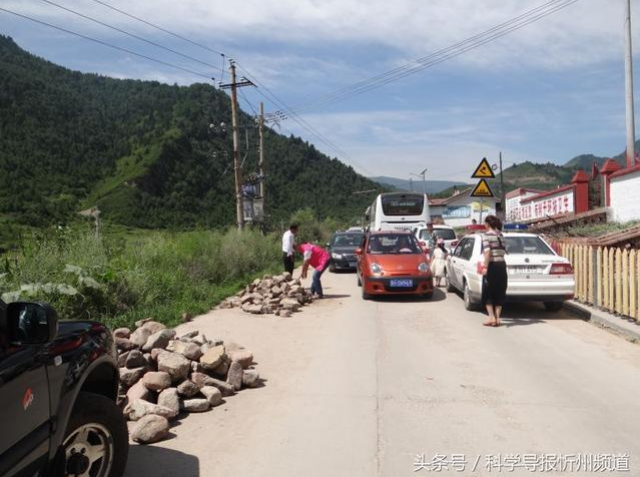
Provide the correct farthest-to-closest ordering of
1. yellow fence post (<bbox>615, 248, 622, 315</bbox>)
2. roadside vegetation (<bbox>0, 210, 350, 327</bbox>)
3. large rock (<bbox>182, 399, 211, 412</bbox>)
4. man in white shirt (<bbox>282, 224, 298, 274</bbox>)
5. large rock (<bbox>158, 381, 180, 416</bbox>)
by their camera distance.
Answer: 1. man in white shirt (<bbox>282, 224, 298, 274</bbox>)
2. yellow fence post (<bbox>615, 248, 622, 315</bbox>)
3. roadside vegetation (<bbox>0, 210, 350, 327</bbox>)
4. large rock (<bbox>182, 399, 211, 412</bbox>)
5. large rock (<bbox>158, 381, 180, 416</bbox>)

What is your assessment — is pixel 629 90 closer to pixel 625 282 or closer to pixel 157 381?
pixel 625 282

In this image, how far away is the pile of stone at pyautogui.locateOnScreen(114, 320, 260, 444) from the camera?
4766mm

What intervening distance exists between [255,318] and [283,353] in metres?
2.86

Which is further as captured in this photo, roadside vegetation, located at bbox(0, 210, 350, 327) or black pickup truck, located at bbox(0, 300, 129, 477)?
roadside vegetation, located at bbox(0, 210, 350, 327)

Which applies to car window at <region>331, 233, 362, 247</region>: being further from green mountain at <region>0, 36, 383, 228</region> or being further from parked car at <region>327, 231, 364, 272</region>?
green mountain at <region>0, 36, 383, 228</region>

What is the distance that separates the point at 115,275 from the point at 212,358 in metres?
4.78

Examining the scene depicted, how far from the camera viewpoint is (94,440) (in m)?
3.20

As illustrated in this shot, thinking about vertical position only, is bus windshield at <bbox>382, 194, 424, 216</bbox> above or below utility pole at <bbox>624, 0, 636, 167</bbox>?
below

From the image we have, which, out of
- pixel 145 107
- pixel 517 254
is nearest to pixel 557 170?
pixel 145 107

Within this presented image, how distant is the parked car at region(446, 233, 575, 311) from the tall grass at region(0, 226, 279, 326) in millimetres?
5534

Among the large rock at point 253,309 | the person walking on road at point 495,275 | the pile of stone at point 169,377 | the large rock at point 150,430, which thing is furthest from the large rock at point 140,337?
the person walking on road at point 495,275

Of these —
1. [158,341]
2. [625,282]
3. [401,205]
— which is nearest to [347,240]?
[401,205]

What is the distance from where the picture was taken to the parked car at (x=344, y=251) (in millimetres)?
20344

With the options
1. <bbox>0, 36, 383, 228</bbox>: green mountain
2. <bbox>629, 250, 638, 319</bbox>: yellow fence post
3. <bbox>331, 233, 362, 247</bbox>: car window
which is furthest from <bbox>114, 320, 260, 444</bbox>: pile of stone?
<bbox>0, 36, 383, 228</bbox>: green mountain
